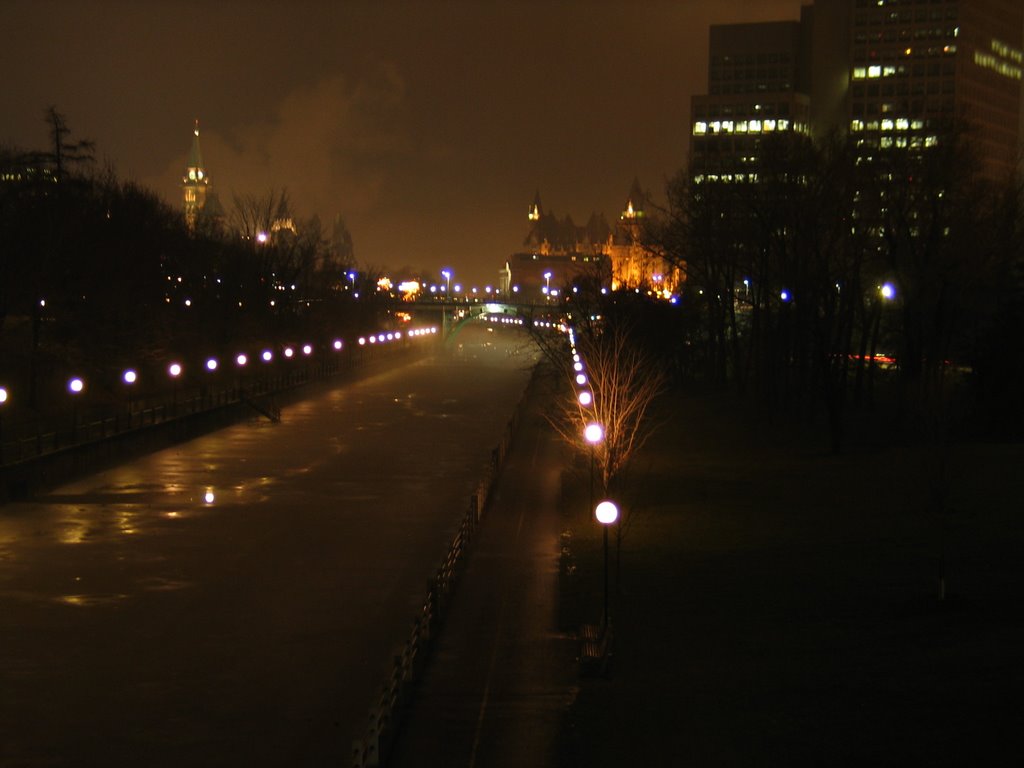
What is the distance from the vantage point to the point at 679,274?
81375 millimetres

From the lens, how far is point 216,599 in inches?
904

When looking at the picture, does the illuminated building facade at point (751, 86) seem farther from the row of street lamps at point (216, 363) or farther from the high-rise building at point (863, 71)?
the row of street lamps at point (216, 363)

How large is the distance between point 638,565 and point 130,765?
11.7 metres

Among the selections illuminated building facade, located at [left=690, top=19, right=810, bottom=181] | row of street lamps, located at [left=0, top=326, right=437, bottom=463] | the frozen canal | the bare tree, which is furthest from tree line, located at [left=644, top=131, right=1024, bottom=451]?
illuminated building facade, located at [left=690, top=19, right=810, bottom=181]

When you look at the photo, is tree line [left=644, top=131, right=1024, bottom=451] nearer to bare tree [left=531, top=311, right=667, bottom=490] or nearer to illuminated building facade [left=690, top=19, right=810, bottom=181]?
bare tree [left=531, top=311, right=667, bottom=490]

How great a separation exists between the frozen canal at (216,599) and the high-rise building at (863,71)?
339 ft

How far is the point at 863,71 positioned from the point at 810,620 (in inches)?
5266

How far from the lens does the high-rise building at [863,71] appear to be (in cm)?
14075

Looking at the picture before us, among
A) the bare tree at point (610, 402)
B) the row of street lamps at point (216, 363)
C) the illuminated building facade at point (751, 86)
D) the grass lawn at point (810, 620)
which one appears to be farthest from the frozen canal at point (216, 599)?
the illuminated building facade at point (751, 86)

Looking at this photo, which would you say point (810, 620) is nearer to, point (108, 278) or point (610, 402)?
point (610, 402)

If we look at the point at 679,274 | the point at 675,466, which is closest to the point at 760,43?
the point at 679,274

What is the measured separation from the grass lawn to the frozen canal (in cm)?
346

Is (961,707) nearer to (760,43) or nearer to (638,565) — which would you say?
(638,565)

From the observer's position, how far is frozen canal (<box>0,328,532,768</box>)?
15430mm
